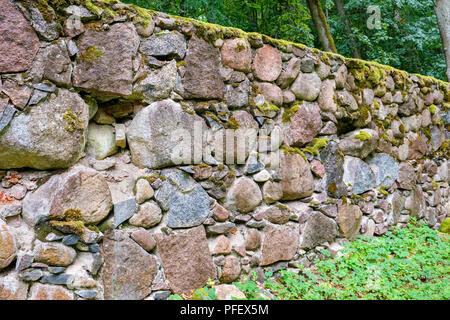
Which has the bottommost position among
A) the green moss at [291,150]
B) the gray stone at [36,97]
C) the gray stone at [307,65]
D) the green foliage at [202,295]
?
the green foliage at [202,295]

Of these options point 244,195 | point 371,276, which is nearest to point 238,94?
point 244,195

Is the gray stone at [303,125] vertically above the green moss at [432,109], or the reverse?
the green moss at [432,109]

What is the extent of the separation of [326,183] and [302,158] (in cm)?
43

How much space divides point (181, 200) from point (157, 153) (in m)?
0.37

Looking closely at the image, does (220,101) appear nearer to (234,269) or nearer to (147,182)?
(147,182)

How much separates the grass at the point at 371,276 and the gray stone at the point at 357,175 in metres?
0.54

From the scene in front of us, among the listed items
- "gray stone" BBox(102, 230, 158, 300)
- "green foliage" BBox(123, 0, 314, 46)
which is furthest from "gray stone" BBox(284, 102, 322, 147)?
"green foliage" BBox(123, 0, 314, 46)

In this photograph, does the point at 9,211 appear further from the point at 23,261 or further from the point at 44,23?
the point at 44,23

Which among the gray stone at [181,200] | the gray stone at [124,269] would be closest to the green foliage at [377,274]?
the gray stone at [181,200]

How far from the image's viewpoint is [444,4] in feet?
20.6

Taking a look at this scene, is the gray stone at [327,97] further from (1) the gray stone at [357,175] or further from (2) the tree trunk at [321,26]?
(2) the tree trunk at [321,26]

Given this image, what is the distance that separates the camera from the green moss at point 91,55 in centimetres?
193

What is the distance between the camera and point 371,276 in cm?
276

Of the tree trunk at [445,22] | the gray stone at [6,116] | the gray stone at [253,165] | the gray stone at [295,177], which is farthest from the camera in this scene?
the tree trunk at [445,22]
